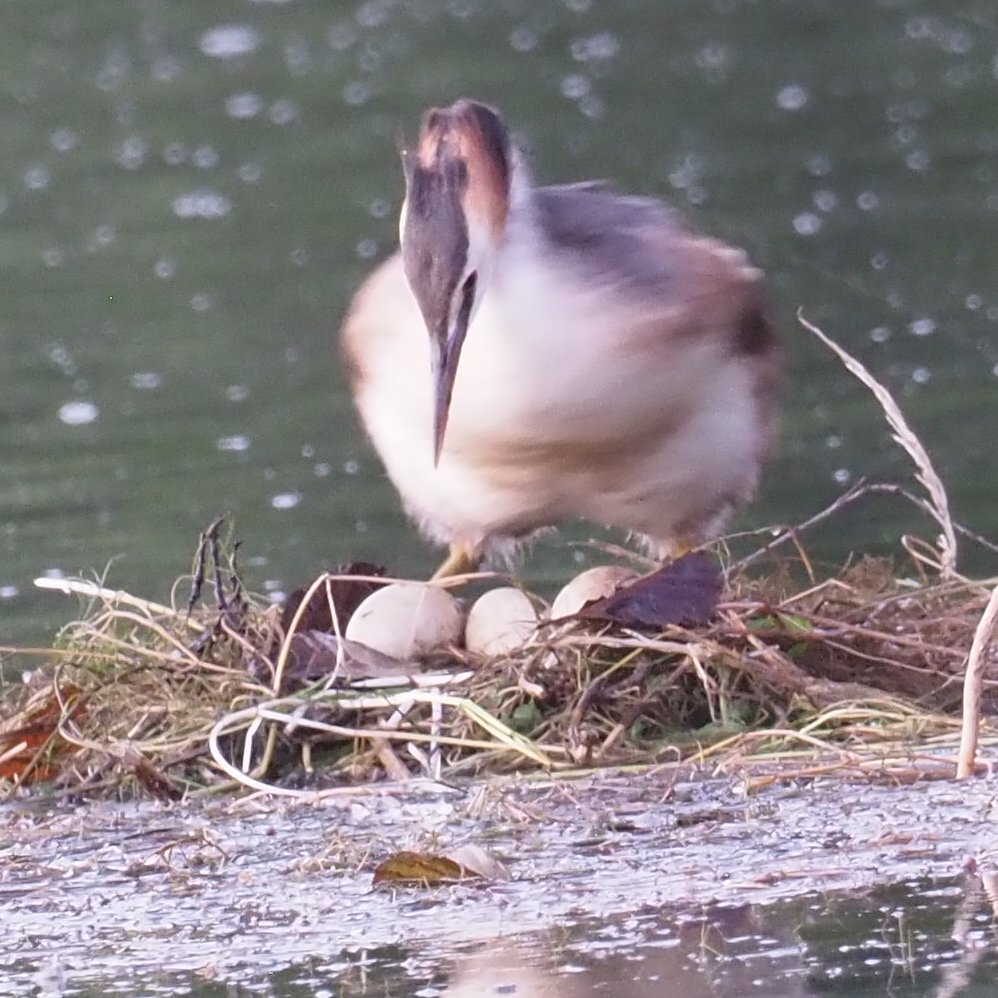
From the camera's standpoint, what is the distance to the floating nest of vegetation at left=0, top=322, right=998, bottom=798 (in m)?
5.06

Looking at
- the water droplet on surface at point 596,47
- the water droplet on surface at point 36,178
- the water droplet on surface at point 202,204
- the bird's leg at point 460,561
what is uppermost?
the water droplet on surface at point 596,47

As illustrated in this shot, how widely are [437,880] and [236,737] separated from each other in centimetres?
119

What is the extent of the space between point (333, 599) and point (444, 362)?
0.76 m

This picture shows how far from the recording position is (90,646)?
5797 mm

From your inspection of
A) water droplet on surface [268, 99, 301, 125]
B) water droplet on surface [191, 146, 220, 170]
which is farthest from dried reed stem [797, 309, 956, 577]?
water droplet on surface [268, 99, 301, 125]

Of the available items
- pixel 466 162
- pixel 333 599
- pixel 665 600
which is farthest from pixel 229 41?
pixel 665 600

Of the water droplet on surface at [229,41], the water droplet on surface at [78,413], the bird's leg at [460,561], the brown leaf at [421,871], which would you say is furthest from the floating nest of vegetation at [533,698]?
the water droplet on surface at [229,41]

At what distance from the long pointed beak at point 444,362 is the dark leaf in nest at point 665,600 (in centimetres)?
47

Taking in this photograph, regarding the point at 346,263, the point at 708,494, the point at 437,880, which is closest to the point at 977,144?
the point at 346,263

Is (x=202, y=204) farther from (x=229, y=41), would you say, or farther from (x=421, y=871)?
(x=421, y=871)

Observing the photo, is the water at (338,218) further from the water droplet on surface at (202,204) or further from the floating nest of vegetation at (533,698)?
the floating nest of vegetation at (533,698)

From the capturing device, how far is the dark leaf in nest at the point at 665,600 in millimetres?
5262

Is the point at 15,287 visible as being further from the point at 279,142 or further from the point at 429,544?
the point at 429,544

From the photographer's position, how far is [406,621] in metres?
5.63
